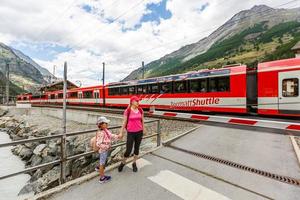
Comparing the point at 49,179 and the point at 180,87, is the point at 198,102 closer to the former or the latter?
the point at 180,87

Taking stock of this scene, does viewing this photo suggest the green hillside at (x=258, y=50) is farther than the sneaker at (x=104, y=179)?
Yes

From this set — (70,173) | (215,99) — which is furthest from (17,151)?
(215,99)

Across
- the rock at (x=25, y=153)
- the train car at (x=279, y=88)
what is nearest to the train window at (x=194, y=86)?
the train car at (x=279, y=88)

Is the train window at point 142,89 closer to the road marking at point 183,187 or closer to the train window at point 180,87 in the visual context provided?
the train window at point 180,87

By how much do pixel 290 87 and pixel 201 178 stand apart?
30.5 feet

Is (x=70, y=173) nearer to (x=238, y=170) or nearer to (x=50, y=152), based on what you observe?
(x=50, y=152)

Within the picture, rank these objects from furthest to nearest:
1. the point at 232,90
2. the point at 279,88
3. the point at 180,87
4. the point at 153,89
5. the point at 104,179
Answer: the point at 153,89
the point at 180,87
the point at 232,90
the point at 279,88
the point at 104,179

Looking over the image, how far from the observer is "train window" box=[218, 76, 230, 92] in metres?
13.2

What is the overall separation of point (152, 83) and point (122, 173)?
14.0 meters

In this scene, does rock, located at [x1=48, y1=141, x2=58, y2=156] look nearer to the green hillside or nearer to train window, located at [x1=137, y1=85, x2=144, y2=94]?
train window, located at [x1=137, y1=85, x2=144, y2=94]

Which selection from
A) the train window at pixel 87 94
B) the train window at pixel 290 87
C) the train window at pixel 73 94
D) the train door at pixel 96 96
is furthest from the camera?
the train window at pixel 73 94

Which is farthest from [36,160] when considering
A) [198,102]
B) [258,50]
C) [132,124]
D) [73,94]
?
[258,50]

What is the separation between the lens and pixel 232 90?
511 inches

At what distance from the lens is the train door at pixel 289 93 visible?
428 inches
